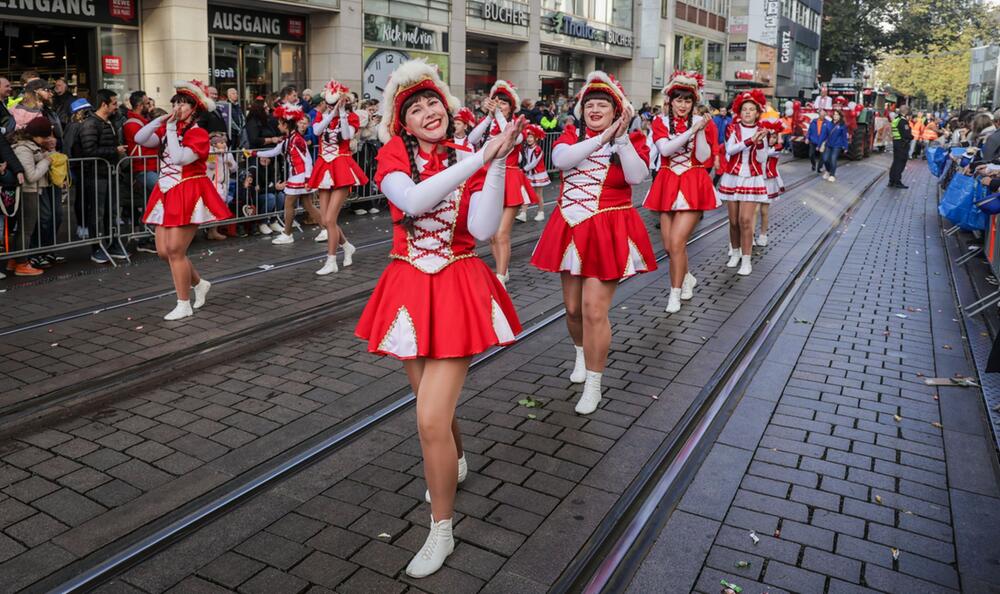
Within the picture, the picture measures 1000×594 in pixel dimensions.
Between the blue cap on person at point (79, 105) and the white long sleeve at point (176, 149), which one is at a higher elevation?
the blue cap on person at point (79, 105)

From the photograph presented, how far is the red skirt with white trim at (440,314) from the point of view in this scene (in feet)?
12.2

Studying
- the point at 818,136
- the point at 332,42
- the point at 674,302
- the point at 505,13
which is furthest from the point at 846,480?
the point at 505,13

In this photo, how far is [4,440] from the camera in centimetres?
518

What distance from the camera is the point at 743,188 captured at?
34.0ft

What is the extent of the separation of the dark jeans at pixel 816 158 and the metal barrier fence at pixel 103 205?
1937cm

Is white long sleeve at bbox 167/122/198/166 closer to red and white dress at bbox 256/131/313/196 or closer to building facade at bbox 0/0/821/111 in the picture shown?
red and white dress at bbox 256/131/313/196

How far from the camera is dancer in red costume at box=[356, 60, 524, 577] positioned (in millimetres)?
3730

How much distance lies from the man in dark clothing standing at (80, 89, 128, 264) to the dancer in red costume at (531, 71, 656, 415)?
6.93m

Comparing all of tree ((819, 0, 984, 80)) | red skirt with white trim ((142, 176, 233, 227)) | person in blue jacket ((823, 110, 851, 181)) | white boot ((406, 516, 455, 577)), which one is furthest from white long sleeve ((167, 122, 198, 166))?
tree ((819, 0, 984, 80))

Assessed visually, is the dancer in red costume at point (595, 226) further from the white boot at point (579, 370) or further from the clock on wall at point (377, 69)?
the clock on wall at point (377, 69)

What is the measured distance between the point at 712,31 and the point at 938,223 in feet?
116

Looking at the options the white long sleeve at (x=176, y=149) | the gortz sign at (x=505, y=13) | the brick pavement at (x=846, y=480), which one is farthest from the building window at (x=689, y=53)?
the white long sleeve at (x=176, y=149)

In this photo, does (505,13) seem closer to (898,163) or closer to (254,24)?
(254,24)

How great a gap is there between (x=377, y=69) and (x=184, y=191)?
50.4 feet
